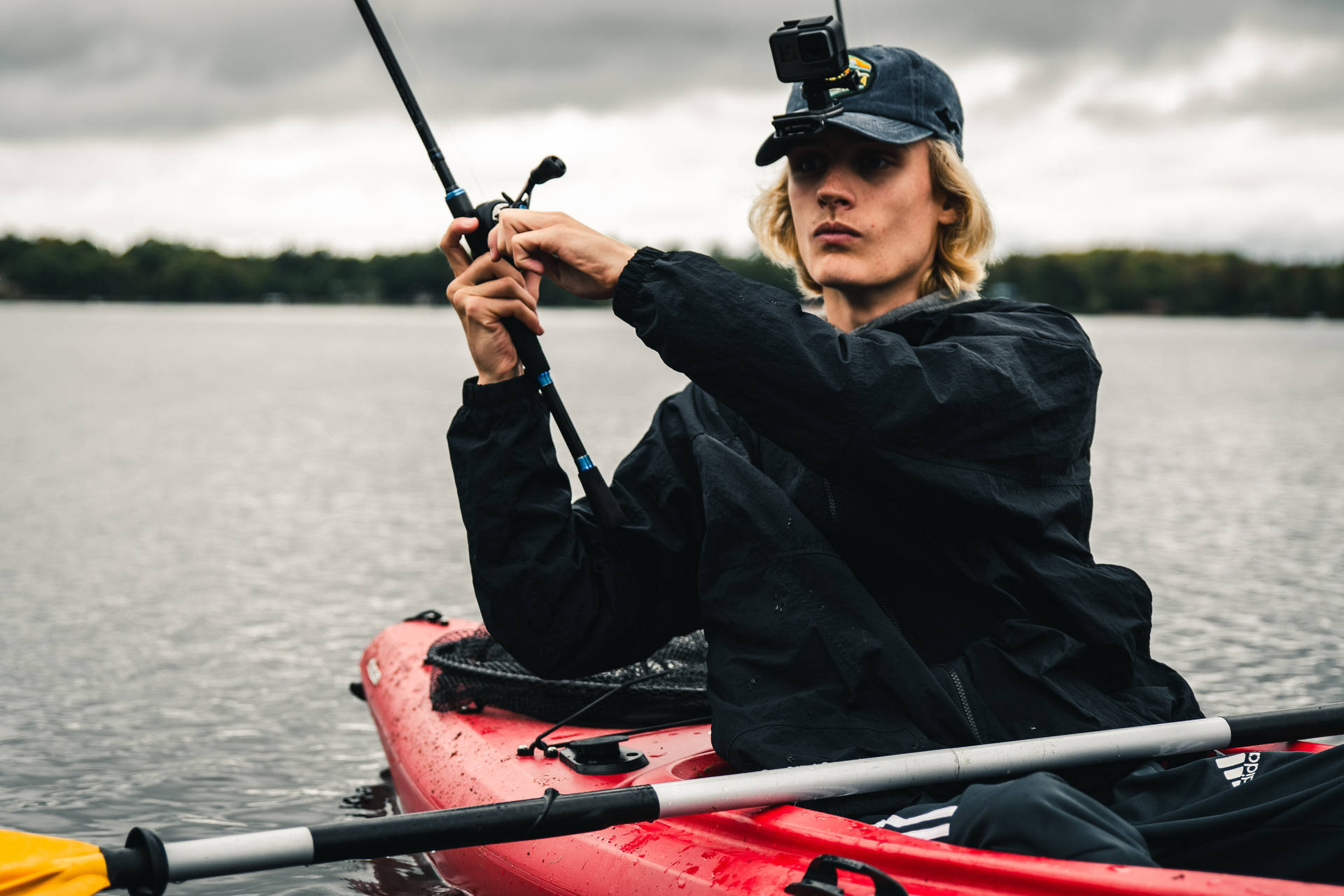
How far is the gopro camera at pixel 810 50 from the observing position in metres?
2.81

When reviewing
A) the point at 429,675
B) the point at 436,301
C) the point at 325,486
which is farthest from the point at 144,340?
the point at 436,301

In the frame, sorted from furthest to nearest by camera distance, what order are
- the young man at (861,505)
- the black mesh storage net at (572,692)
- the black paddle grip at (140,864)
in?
the black mesh storage net at (572,692) → the young man at (861,505) → the black paddle grip at (140,864)

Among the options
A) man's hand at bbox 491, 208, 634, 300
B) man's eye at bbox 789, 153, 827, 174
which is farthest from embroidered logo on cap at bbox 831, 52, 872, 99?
man's hand at bbox 491, 208, 634, 300

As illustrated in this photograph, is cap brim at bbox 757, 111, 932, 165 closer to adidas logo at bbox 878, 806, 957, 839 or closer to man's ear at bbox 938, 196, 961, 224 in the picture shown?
man's ear at bbox 938, 196, 961, 224

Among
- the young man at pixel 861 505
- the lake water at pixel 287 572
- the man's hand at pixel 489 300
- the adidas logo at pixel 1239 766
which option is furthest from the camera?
the lake water at pixel 287 572

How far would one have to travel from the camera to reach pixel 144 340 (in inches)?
2089

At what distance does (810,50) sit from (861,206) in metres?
0.39

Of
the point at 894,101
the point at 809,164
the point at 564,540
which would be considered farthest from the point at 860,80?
the point at 564,540

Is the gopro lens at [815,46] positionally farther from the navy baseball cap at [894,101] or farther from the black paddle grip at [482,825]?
the black paddle grip at [482,825]

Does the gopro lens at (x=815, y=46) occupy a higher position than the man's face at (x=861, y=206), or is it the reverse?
the gopro lens at (x=815, y=46)

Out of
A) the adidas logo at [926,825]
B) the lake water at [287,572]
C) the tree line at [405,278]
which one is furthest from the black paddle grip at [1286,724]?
the tree line at [405,278]

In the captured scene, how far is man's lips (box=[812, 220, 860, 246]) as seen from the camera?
9.88ft

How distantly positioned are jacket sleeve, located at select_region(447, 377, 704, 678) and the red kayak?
394 millimetres

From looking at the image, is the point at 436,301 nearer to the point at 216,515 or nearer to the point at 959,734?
the point at 216,515
